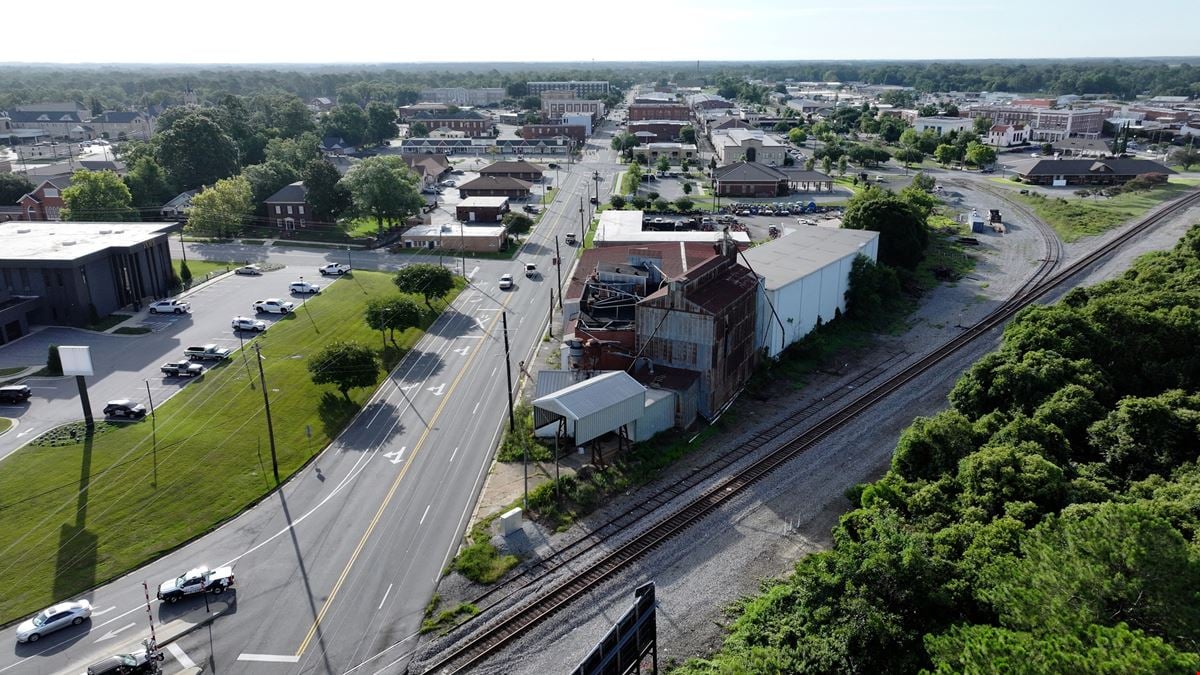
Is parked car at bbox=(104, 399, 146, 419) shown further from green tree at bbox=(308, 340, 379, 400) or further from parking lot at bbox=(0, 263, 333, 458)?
green tree at bbox=(308, 340, 379, 400)

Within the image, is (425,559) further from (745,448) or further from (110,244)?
(110,244)

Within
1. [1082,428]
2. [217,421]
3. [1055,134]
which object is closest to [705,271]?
[1082,428]

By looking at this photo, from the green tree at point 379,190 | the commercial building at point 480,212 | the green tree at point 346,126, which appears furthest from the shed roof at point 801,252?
the green tree at point 346,126

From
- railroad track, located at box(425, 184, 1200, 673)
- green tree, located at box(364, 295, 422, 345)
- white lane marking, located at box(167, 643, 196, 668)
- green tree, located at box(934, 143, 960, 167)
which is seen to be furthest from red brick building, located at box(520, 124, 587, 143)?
white lane marking, located at box(167, 643, 196, 668)

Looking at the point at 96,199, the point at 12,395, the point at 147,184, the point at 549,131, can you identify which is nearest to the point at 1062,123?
the point at 549,131

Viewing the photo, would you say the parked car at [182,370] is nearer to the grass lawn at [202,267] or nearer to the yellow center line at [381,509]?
the yellow center line at [381,509]
